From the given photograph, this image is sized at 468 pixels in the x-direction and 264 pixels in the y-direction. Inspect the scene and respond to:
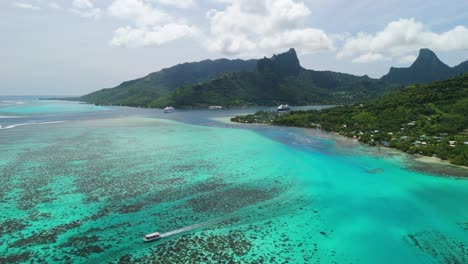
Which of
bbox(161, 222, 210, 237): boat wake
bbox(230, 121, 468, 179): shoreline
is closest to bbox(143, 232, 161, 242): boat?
bbox(161, 222, 210, 237): boat wake

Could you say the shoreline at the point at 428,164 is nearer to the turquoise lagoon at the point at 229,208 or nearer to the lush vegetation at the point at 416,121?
the turquoise lagoon at the point at 229,208

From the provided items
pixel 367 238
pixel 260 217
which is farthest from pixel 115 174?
pixel 367 238

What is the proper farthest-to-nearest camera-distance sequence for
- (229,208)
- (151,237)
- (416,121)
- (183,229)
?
(416,121), (229,208), (183,229), (151,237)

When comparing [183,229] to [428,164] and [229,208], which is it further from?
[428,164]

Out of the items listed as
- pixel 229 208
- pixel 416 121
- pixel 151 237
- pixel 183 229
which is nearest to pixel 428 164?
pixel 416 121

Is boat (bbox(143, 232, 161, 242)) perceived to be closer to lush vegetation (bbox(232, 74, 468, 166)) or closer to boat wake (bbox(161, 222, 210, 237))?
boat wake (bbox(161, 222, 210, 237))

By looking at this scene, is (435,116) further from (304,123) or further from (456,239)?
(456,239)

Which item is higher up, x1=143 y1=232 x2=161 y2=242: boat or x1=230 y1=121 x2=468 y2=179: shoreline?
x1=230 y1=121 x2=468 y2=179: shoreline

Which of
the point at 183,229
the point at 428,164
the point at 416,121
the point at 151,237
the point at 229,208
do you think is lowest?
the point at 183,229
